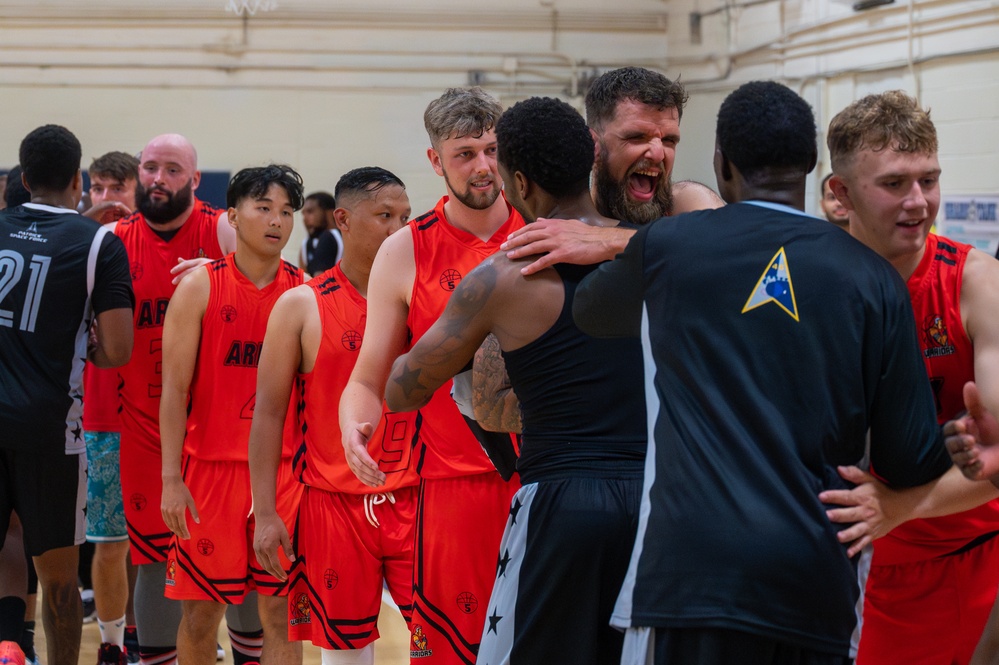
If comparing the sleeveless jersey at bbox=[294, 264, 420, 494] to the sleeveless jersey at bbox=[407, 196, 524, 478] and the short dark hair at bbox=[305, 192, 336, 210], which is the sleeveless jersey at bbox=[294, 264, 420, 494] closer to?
the sleeveless jersey at bbox=[407, 196, 524, 478]

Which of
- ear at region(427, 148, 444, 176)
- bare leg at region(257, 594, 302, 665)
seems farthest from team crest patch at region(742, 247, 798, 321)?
bare leg at region(257, 594, 302, 665)

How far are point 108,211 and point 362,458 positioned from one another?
4030mm

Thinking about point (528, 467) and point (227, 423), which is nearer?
point (528, 467)

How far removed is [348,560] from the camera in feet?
13.9

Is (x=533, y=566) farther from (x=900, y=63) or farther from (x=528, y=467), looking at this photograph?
(x=900, y=63)

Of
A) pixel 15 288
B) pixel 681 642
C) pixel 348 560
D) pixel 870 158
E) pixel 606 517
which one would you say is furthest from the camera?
pixel 15 288

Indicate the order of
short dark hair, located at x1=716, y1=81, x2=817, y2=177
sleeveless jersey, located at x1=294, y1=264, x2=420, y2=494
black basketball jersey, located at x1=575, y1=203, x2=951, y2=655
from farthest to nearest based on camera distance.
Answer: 1. sleeveless jersey, located at x1=294, y1=264, x2=420, y2=494
2. short dark hair, located at x1=716, y1=81, x2=817, y2=177
3. black basketball jersey, located at x1=575, y1=203, x2=951, y2=655

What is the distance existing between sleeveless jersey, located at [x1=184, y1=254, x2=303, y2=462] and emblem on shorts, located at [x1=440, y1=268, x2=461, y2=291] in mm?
1378

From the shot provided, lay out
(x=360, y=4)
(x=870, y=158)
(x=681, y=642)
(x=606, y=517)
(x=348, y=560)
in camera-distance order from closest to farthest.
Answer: (x=681, y=642), (x=606, y=517), (x=870, y=158), (x=348, y=560), (x=360, y=4)

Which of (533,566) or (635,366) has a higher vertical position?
(635,366)

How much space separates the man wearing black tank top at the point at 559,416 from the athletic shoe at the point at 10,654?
2.43 metres

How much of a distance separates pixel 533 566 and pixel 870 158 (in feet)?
4.65

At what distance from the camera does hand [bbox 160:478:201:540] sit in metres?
4.64

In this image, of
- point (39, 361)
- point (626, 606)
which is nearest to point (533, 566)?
point (626, 606)
